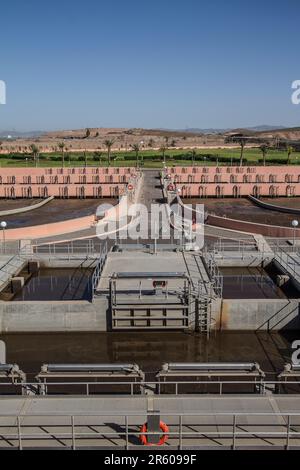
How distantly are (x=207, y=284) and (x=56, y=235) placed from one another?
1253 centimetres

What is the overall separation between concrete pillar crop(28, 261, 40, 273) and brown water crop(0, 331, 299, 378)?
5.56m

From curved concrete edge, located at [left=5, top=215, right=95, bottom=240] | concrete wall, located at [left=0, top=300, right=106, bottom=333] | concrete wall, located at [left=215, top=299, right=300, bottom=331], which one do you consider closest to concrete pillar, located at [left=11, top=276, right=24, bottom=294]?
concrete wall, located at [left=0, top=300, right=106, bottom=333]

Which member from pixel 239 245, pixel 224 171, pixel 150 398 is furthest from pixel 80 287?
pixel 224 171

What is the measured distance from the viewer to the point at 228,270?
21.5 m

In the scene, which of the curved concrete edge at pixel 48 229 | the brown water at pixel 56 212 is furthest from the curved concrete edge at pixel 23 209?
the curved concrete edge at pixel 48 229

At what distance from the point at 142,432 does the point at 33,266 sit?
14.5 m

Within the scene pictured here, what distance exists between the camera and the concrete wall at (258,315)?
1622 centimetres

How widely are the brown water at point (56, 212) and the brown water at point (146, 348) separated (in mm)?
18080

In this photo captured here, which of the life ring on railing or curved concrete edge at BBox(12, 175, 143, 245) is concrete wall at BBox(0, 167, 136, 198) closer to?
curved concrete edge at BBox(12, 175, 143, 245)

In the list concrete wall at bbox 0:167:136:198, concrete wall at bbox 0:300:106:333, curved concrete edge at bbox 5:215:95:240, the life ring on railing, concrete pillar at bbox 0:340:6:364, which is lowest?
concrete pillar at bbox 0:340:6:364

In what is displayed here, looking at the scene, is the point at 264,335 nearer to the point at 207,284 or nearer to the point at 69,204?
the point at 207,284

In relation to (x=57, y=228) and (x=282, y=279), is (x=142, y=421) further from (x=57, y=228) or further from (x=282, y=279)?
(x=57, y=228)

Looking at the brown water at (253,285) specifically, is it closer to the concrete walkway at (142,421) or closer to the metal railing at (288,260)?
the metal railing at (288,260)

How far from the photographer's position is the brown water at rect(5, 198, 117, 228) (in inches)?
1356
